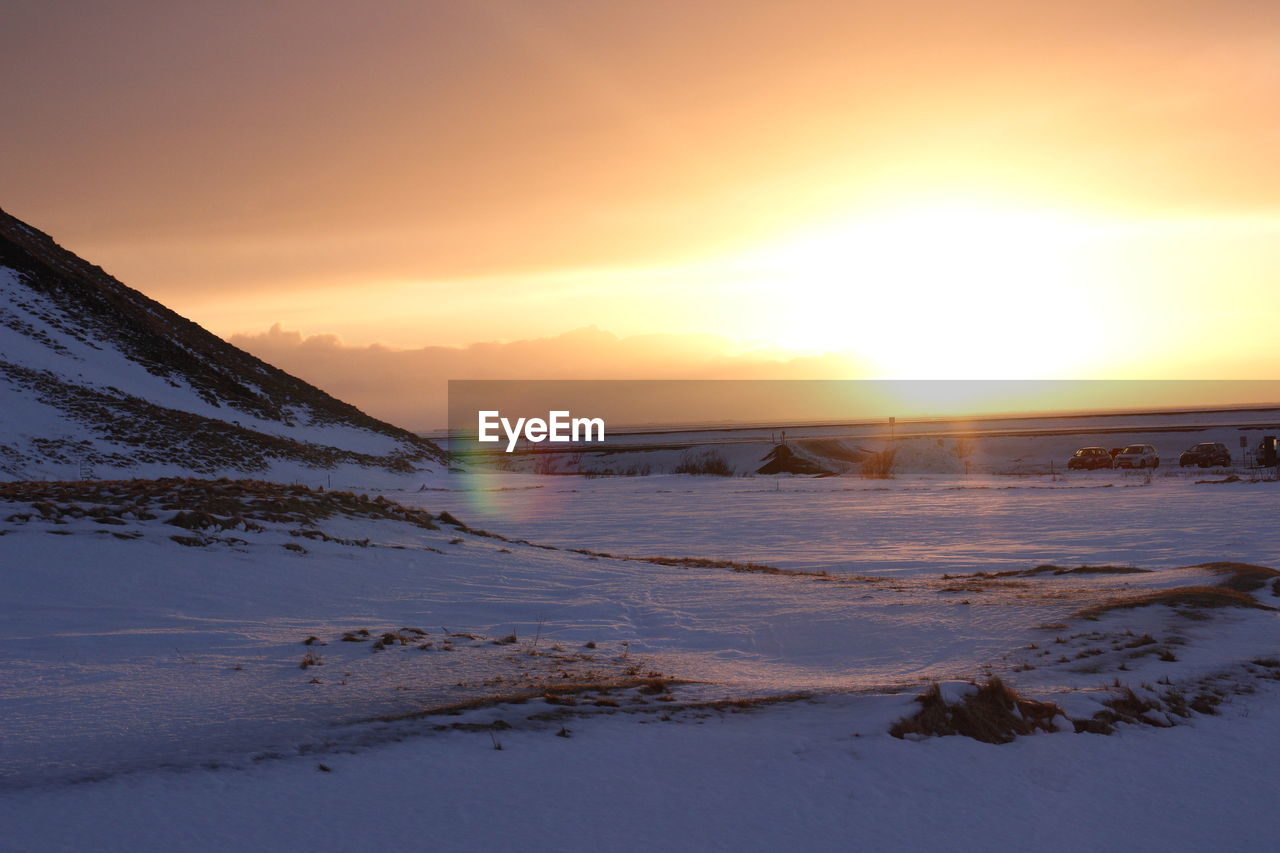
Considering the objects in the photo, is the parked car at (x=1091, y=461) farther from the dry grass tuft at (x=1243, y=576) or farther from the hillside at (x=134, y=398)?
the dry grass tuft at (x=1243, y=576)

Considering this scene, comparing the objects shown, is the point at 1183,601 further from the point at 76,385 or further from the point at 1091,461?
the point at 1091,461

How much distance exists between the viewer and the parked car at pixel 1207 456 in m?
48.8

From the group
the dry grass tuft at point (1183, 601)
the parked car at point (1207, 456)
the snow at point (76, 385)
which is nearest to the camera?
the dry grass tuft at point (1183, 601)

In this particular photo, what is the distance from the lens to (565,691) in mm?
7113

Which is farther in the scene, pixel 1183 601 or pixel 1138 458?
pixel 1138 458

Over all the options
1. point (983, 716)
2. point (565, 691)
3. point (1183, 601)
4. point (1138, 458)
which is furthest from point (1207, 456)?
point (565, 691)

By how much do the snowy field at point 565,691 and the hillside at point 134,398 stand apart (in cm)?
2063

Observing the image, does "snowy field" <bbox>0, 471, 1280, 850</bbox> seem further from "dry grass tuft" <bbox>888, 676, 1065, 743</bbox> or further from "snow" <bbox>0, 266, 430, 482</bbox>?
"snow" <bbox>0, 266, 430, 482</bbox>

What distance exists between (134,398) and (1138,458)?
169ft

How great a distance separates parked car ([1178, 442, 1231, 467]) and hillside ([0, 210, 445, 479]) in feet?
143

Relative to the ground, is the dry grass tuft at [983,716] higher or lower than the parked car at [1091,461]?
higher

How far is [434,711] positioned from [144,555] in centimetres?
756

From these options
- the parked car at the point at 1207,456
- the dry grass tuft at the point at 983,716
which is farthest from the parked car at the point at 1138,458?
the dry grass tuft at the point at 983,716

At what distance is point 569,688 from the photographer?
7.23m
